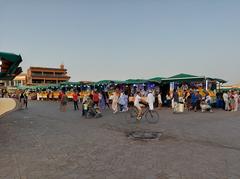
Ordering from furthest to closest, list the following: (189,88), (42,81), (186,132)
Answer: (42,81) < (189,88) < (186,132)

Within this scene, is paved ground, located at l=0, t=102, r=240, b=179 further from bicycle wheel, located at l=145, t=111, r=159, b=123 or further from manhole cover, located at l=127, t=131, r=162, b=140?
bicycle wheel, located at l=145, t=111, r=159, b=123

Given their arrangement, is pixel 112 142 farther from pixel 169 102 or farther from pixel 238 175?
pixel 169 102

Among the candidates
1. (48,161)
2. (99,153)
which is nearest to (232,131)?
(99,153)

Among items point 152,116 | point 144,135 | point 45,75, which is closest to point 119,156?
point 144,135

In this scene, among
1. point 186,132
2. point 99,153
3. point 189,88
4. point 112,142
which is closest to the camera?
point 99,153

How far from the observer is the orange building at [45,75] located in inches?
3819

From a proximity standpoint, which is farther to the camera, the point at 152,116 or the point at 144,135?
the point at 152,116

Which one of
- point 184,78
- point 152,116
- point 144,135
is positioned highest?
point 184,78

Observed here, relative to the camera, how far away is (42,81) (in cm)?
10006

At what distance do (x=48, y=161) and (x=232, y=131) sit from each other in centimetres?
708

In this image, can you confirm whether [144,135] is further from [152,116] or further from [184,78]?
[184,78]

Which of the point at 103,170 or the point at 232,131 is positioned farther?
the point at 232,131

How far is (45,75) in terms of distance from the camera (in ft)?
330

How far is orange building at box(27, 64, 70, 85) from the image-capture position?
97.0 m
